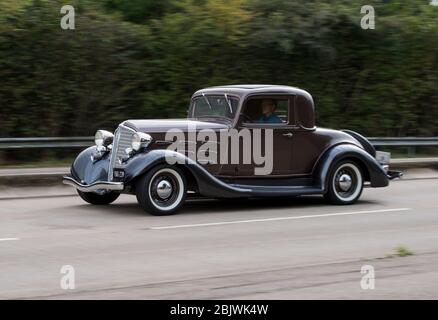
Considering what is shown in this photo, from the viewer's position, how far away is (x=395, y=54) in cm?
1991

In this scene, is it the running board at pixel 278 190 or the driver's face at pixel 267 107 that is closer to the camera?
the running board at pixel 278 190

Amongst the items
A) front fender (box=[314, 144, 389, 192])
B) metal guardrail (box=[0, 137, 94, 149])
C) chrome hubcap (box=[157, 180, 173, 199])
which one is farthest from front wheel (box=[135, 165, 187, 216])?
metal guardrail (box=[0, 137, 94, 149])

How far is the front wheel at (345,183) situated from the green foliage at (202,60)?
18.7ft

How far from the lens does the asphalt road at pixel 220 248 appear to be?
6.85 meters

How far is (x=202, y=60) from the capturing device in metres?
18.0

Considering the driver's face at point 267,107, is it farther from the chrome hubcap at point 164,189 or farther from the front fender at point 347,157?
the chrome hubcap at point 164,189

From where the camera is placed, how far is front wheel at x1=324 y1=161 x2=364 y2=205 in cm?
1262

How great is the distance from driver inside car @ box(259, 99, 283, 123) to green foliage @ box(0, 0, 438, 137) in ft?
18.9
